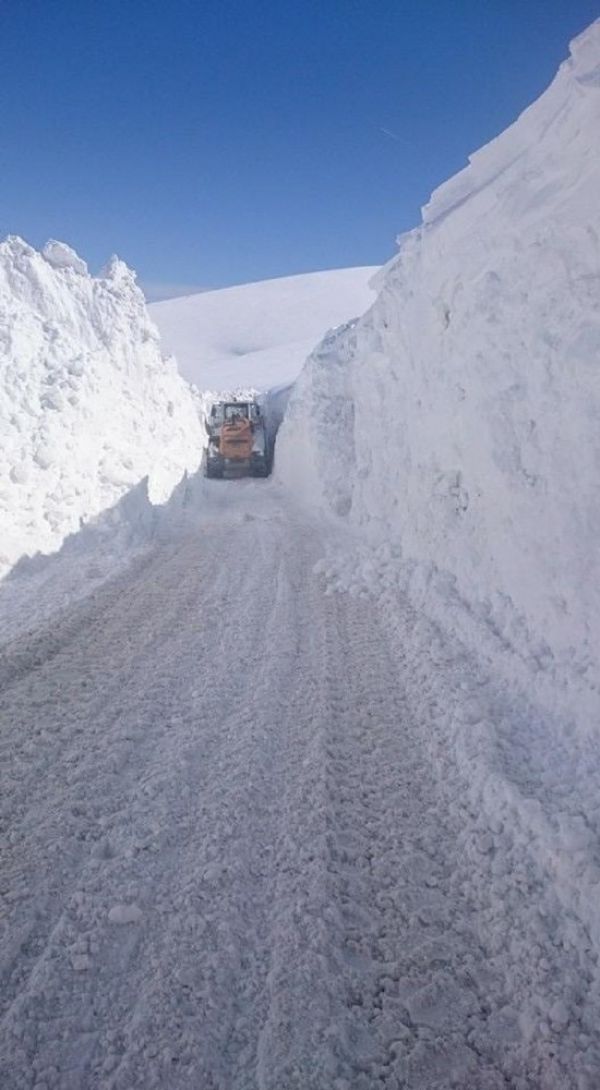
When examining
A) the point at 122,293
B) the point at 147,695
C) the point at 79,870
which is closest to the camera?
the point at 79,870

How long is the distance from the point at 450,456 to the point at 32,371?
25.5 ft

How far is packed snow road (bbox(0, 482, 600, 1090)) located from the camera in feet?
7.57

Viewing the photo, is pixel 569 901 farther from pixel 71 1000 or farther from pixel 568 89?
pixel 568 89

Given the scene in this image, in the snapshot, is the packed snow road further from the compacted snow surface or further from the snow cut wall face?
the snow cut wall face

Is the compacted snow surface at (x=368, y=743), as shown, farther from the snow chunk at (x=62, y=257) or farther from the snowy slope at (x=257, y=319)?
the snowy slope at (x=257, y=319)

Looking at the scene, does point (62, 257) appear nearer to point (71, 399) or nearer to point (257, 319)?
point (71, 399)

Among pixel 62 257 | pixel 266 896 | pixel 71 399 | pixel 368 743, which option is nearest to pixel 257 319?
pixel 62 257

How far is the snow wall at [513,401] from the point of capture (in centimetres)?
476

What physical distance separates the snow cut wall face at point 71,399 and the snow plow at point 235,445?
1831 mm

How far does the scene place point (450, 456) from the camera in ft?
25.5

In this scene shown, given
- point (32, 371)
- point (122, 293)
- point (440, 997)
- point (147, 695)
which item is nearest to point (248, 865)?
point (440, 997)

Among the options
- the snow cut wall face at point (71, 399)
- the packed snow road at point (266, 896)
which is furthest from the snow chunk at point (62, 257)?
the packed snow road at point (266, 896)

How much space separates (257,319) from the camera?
7688cm

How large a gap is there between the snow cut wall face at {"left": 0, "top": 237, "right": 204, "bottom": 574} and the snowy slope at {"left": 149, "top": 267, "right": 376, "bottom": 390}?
28.4 meters
